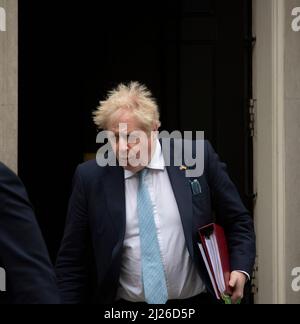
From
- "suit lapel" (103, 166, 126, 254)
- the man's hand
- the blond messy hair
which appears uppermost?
the blond messy hair

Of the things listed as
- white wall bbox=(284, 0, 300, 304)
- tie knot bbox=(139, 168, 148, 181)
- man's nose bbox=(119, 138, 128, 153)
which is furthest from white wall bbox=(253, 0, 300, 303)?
man's nose bbox=(119, 138, 128, 153)

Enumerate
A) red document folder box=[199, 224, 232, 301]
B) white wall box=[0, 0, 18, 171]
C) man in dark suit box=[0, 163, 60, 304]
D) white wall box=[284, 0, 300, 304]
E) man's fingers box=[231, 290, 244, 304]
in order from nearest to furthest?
man in dark suit box=[0, 163, 60, 304], red document folder box=[199, 224, 232, 301], man's fingers box=[231, 290, 244, 304], white wall box=[0, 0, 18, 171], white wall box=[284, 0, 300, 304]

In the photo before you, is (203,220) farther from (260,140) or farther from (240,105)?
(240,105)

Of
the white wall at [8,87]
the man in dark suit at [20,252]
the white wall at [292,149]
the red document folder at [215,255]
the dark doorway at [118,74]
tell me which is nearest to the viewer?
the man in dark suit at [20,252]

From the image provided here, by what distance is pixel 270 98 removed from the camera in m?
5.59

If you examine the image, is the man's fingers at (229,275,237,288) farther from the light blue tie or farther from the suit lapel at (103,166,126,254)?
the suit lapel at (103,166,126,254)

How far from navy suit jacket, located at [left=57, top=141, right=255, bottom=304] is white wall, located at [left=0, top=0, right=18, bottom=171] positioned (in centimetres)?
134

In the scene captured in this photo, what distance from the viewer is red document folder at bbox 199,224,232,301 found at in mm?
3572

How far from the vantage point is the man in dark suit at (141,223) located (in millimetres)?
3604

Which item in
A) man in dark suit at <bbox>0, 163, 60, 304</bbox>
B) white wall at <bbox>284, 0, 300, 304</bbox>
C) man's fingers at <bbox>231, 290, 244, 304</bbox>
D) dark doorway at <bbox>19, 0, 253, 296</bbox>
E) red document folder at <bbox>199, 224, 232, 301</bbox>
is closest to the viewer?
man in dark suit at <bbox>0, 163, 60, 304</bbox>

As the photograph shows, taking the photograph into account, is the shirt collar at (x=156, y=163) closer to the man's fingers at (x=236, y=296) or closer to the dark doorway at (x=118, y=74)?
the man's fingers at (x=236, y=296)

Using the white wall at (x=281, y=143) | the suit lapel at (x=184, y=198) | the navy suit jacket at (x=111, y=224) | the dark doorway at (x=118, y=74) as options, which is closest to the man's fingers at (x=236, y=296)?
the navy suit jacket at (x=111, y=224)

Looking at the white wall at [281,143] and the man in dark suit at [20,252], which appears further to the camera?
the white wall at [281,143]
